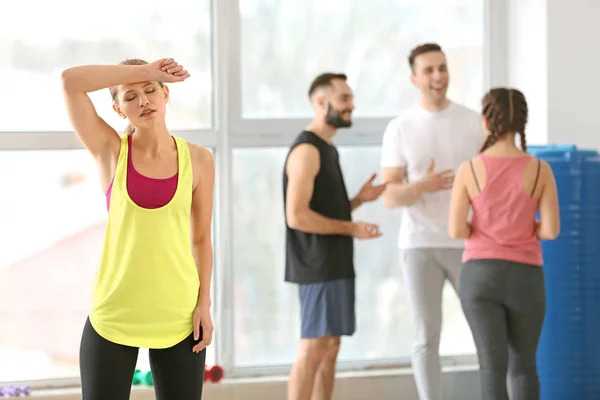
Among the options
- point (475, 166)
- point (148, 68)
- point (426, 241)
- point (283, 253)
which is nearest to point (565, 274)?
point (426, 241)

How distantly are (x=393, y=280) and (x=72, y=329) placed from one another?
1.62 metres

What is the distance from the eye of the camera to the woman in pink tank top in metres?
3.33

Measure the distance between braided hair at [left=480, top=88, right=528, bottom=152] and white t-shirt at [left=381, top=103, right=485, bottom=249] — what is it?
0.60 metres

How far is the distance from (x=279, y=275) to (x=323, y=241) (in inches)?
32.3

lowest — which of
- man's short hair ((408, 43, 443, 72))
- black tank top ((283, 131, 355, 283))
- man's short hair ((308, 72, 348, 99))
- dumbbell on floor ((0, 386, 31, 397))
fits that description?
dumbbell on floor ((0, 386, 31, 397))

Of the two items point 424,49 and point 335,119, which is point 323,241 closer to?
point 335,119

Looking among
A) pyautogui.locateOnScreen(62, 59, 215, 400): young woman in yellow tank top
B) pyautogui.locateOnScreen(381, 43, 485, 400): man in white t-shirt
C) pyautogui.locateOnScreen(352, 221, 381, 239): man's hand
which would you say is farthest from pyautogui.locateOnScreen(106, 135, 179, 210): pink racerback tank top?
pyautogui.locateOnScreen(381, 43, 485, 400): man in white t-shirt

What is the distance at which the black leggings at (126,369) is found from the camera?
230 cm

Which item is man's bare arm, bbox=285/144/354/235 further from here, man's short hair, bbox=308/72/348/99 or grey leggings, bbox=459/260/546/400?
grey leggings, bbox=459/260/546/400

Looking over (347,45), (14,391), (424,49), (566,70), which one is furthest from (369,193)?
(14,391)

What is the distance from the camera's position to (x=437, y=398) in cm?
395

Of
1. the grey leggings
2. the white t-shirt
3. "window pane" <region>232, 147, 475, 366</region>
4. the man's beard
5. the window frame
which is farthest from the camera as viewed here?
"window pane" <region>232, 147, 475, 366</region>

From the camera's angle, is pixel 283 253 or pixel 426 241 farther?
pixel 283 253

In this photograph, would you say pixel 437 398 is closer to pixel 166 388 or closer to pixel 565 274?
pixel 565 274
